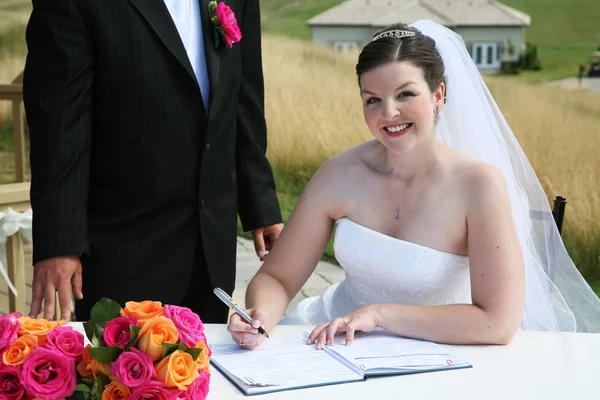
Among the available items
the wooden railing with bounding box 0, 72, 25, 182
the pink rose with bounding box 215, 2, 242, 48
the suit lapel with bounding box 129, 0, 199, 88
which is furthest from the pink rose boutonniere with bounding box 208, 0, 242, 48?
the wooden railing with bounding box 0, 72, 25, 182

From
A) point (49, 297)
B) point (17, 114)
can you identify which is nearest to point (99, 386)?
point (49, 297)

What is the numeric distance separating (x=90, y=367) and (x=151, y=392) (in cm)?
10

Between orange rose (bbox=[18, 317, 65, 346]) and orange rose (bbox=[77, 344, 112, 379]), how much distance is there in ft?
0.25

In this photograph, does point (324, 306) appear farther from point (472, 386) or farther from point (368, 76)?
point (472, 386)

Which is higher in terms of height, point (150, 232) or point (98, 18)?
point (98, 18)

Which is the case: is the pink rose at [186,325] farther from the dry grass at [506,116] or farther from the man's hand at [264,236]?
the dry grass at [506,116]

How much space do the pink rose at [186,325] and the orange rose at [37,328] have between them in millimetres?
186

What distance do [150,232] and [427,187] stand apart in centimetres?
79

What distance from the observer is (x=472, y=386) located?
4.96 ft

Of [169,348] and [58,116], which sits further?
[58,116]

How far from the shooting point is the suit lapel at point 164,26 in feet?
6.91

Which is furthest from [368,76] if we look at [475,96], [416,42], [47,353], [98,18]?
[47,353]

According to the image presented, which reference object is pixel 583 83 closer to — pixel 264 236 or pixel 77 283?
pixel 264 236

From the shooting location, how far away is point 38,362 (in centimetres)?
115
